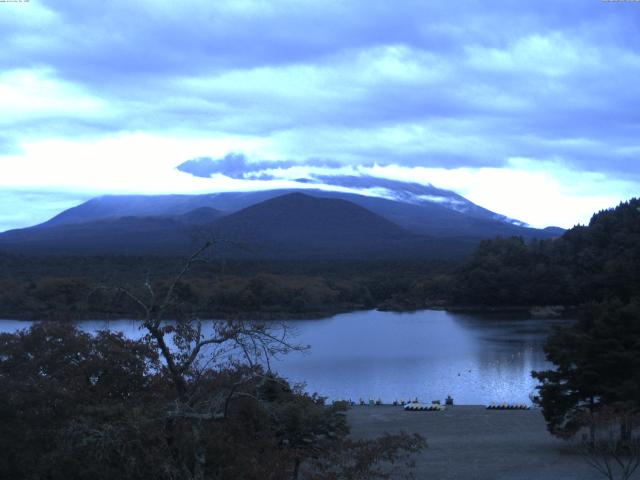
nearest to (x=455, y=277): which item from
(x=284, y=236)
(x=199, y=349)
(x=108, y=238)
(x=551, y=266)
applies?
(x=551, y=266)

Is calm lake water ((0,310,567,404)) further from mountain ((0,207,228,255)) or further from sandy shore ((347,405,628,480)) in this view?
mountain ((0,207,228,255))

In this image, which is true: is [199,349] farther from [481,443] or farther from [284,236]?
[284,236]

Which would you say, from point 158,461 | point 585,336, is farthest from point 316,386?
point 158,461

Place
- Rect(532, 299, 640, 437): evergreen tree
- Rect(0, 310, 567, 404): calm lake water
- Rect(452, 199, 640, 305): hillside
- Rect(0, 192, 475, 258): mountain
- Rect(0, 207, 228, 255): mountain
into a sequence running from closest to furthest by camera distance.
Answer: Rect(532, 299, 640, 437): evergreen tree, Rect(0, 310, 567, 404): calm lake water, Rect(452, 199, 640, 305): hillside, Rect(0, 207, 228, 255): mountain, Rect(0, 192, 475, 258): mountain

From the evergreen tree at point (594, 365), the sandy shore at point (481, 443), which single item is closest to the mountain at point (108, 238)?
the sandy shore at point (481, 443)

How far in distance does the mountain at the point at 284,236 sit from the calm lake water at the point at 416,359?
101 ft

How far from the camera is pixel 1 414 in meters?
7.50

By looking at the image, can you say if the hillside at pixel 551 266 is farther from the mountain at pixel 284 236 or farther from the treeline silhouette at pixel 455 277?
the mountain at pixel 284 236

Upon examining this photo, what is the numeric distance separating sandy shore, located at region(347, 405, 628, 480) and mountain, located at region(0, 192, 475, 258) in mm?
51142

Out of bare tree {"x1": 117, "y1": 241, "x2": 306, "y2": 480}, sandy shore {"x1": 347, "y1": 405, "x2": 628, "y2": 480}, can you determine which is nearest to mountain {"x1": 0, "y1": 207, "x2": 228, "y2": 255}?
sandy shore {"x1": 347, "y1": 405, "x2": 628, "y2": 480}

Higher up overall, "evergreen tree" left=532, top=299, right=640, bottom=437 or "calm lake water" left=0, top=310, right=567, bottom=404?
"evergreen tree" left=532, top=299, right=640, bottom=437

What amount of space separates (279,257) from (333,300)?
100 feet

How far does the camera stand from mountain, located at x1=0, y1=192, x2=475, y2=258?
8069 centimetres

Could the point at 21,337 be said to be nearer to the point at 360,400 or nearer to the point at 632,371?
the point at 632,371
